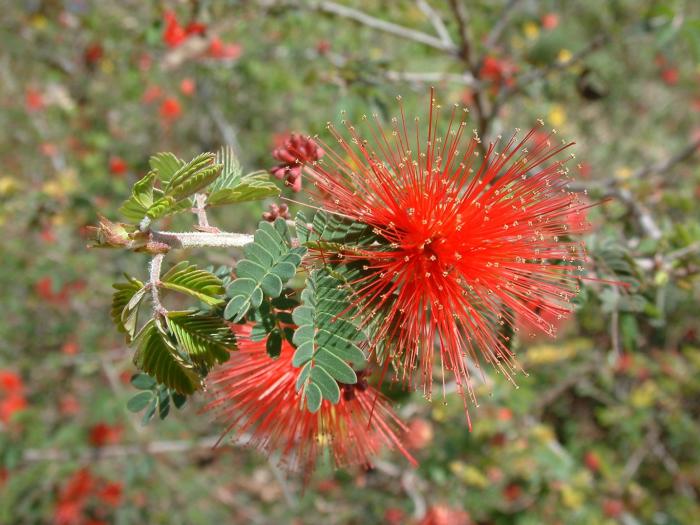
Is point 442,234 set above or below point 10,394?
above

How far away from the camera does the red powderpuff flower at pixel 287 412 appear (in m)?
1.43

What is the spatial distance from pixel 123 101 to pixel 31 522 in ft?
13.6

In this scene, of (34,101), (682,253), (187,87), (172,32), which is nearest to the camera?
(682,253)

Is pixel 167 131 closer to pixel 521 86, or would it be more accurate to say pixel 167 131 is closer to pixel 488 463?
pixel 521 86

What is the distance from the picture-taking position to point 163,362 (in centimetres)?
121

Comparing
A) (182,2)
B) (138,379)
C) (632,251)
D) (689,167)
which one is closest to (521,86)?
(632,251)

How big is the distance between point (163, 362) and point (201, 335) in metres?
0.11

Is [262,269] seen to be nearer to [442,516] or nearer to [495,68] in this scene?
[442,516]

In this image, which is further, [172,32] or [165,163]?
[172,32]

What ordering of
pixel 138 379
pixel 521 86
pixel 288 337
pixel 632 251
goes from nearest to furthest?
pixel 288 337
pixel 138 379
pixel 632 251
pixel 521 86

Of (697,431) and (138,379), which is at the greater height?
(138,379)

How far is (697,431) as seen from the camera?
14.2 feet

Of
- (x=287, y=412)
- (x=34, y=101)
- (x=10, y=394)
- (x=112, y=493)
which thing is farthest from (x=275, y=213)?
(x=34, y=101)

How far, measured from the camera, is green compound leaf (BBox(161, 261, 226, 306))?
1185 mm
